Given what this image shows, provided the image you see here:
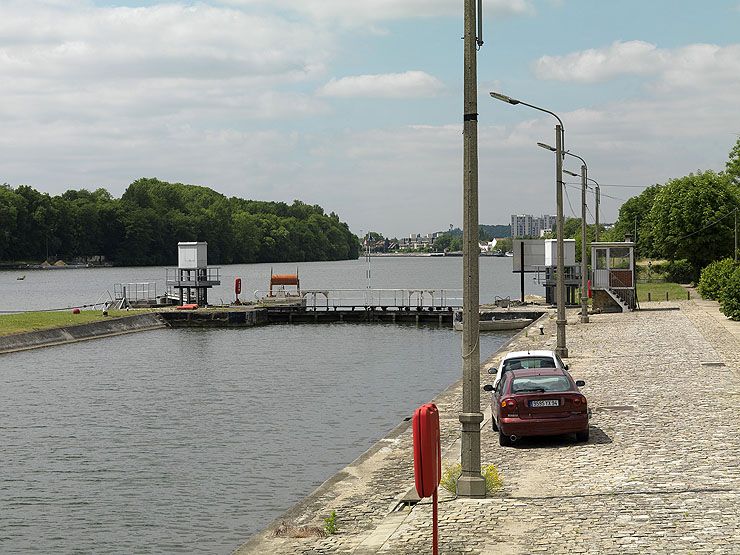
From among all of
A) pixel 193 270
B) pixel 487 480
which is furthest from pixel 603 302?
pixel 487 480

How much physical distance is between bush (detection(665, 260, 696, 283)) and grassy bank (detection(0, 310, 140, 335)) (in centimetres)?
5275

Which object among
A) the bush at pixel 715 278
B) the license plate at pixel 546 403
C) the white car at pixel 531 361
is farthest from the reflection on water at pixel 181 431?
the bush at pixel 715 278

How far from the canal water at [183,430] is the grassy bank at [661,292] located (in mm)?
22506

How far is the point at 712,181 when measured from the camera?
3730 inches

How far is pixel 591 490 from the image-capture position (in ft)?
52.2

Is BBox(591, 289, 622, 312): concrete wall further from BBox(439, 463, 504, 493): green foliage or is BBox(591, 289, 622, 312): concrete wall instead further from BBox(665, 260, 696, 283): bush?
BBox(439, 463, 504, 493): green foliage

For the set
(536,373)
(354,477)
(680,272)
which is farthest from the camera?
(680,272)

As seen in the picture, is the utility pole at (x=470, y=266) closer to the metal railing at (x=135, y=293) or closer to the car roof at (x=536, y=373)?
the car roof at (x=536, y=373)

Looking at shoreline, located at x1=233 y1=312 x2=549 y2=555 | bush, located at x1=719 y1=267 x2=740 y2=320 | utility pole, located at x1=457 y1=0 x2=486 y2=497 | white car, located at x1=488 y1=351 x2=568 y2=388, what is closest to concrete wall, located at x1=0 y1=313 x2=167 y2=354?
shoreline, located at x1=233 y1=312 x2=549 y2=555

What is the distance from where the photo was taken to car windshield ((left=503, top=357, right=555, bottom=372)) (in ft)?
80.2

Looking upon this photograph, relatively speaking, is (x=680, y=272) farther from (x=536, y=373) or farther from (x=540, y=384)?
(x=540, y=384)

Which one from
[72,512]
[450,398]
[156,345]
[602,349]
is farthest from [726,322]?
[72,512]

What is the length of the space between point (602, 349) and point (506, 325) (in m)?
31.6

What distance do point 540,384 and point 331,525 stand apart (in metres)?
6.50
